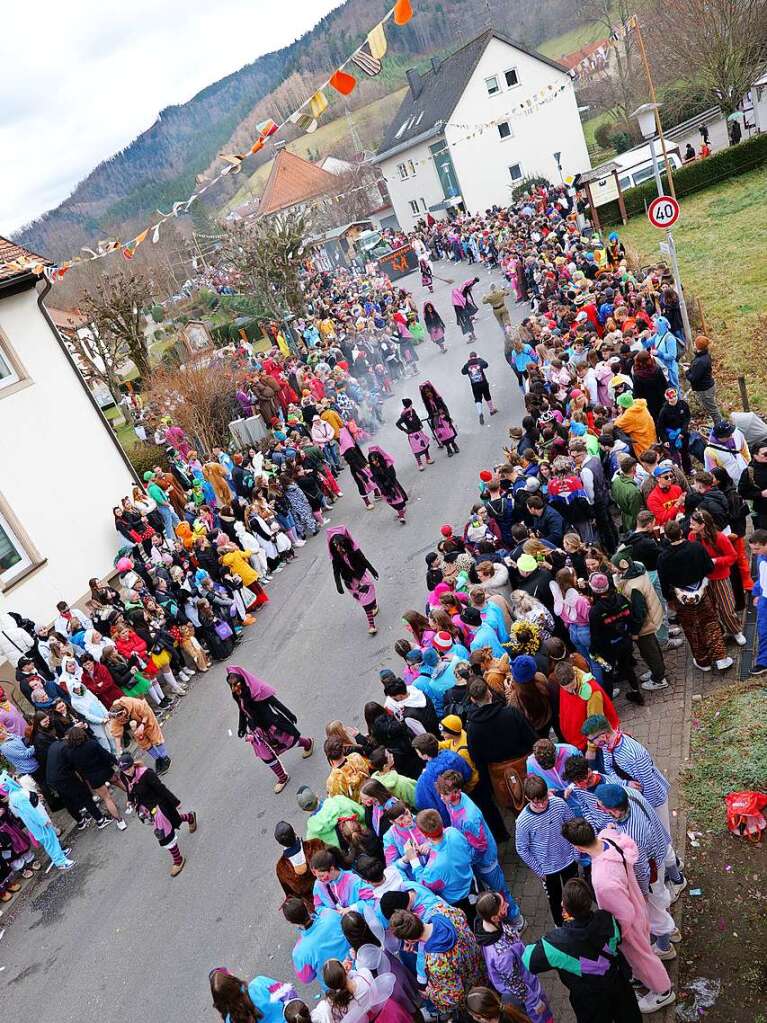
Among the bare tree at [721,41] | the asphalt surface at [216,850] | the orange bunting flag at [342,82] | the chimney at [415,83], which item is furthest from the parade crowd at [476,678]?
the chimney at [415,83]

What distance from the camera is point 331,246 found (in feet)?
191

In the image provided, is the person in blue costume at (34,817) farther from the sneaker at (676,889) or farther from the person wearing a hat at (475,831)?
the sneaker at (676,889)

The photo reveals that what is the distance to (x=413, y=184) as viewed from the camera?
54625 mm

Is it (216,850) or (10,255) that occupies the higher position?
(10,255)

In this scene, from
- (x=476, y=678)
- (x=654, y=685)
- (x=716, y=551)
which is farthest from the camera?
(x=654, y=685)

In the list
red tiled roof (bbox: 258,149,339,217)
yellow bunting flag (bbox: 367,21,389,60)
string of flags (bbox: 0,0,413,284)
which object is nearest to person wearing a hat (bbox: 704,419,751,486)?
string of flags (bbox: 0,0,413,284)

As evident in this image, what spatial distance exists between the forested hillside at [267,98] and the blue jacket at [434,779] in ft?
293

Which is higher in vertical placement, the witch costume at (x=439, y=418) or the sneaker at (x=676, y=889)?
the witch costume at (x=439, y=418)

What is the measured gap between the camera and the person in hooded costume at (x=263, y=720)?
8633mm

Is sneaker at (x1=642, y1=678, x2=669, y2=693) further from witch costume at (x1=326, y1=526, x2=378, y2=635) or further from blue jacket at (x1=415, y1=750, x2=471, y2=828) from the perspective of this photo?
witch costume at (x1=326, y1=526, x2=378, y2=635)

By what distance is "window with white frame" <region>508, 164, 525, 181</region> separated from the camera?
4750cm

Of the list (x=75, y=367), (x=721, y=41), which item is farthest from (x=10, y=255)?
(x=721, y=41)

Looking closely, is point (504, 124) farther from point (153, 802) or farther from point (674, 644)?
point (153, 802)

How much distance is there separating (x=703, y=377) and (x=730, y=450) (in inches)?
133
